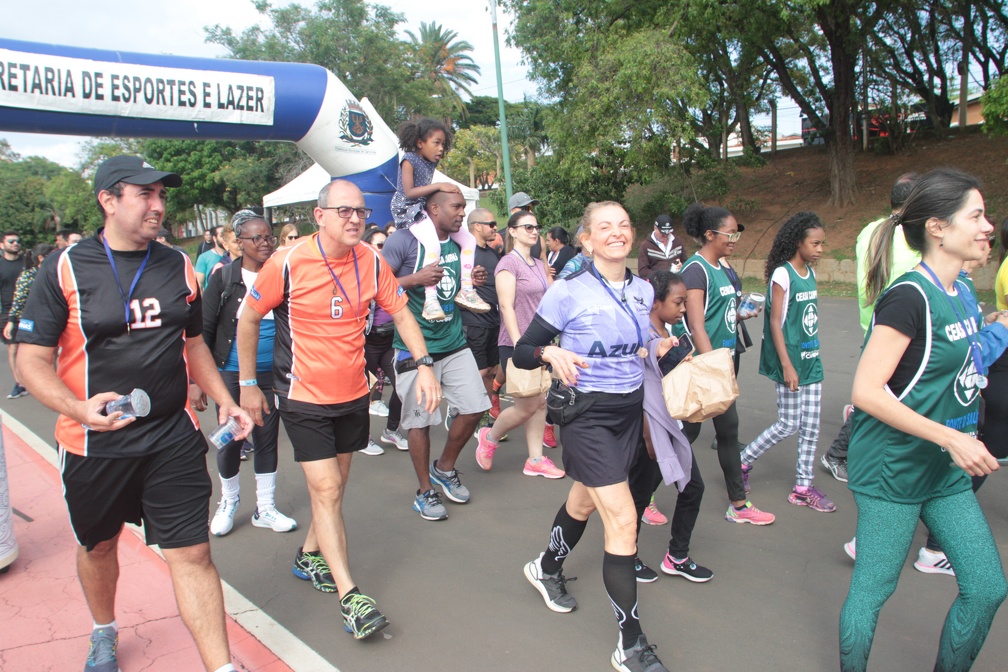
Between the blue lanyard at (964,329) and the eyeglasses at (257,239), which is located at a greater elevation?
the eyeglasses at (257,239)

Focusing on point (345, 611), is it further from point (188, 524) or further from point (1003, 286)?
point (1003, 286)

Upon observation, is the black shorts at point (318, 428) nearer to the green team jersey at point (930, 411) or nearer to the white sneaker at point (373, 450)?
the green team jersey at point (930, 411)

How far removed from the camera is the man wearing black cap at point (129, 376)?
2707mm

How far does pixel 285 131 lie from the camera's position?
10.2 m

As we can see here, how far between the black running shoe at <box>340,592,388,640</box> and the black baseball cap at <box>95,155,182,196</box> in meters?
1.98


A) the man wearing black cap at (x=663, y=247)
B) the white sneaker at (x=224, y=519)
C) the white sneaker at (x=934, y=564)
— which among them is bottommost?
the white sneaker at (x=934, y=564)

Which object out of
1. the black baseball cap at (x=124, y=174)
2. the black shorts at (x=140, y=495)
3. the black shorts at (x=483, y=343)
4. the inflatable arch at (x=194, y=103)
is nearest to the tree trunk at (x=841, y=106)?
the inflatable arch at (x=194, y=103)

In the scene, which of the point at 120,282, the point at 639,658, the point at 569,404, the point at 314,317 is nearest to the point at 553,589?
the point at 639,658

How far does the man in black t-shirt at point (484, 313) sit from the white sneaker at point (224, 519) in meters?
1.98

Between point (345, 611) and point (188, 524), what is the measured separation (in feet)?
2.95

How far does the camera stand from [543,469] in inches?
217

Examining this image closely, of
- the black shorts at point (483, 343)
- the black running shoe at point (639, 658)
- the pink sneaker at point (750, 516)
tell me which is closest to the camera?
the black running shoe at point (639, 658)

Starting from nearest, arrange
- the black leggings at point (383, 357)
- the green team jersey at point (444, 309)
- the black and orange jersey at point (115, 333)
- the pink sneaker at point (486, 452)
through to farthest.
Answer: the black and orange jersey at point (115, 333), the green team jersey at point (444, 309), the pink sneaker at point (486, 452), the black leggings at point (383, 357)

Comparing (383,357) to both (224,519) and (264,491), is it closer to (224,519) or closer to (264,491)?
(264,491)
